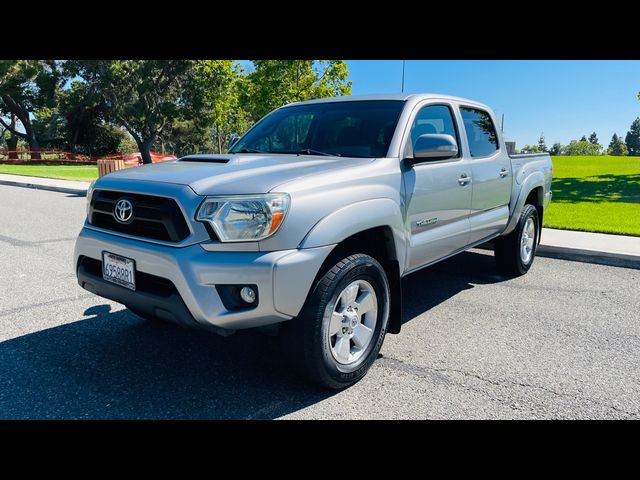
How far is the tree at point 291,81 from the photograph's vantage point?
23500 mm

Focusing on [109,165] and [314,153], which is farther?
[109,165]

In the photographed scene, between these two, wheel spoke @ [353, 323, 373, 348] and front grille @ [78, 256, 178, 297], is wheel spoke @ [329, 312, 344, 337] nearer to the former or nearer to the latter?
wheel spoke @ [353, 323, 373, 348]

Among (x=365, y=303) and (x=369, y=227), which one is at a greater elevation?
(x=369, y=227)

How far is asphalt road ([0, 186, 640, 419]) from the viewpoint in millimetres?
3002

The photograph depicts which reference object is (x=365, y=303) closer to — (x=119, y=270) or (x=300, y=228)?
(x=300, y=228)

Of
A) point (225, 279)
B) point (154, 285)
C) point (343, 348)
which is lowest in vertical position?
point (343, 348)

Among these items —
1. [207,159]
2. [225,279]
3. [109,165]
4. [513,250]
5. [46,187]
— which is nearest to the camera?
[225,279]

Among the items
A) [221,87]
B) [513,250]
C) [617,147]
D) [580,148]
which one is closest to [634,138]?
[617,147]

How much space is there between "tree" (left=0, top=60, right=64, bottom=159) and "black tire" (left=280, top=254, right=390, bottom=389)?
51342 millimetres

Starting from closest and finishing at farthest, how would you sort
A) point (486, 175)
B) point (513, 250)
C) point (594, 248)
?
point (486, 175)
point (513, 250)
point (594, 248)

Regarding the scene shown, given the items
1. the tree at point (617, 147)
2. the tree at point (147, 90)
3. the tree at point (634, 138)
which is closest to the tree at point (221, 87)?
the tree at point (147, 90)

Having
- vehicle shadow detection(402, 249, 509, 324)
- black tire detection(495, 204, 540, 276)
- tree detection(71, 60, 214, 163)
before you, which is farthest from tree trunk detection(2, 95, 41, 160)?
black tire detection(495, 204, 540, 276)

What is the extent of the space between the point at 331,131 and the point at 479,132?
6.17 feet

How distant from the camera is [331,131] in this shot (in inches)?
161
